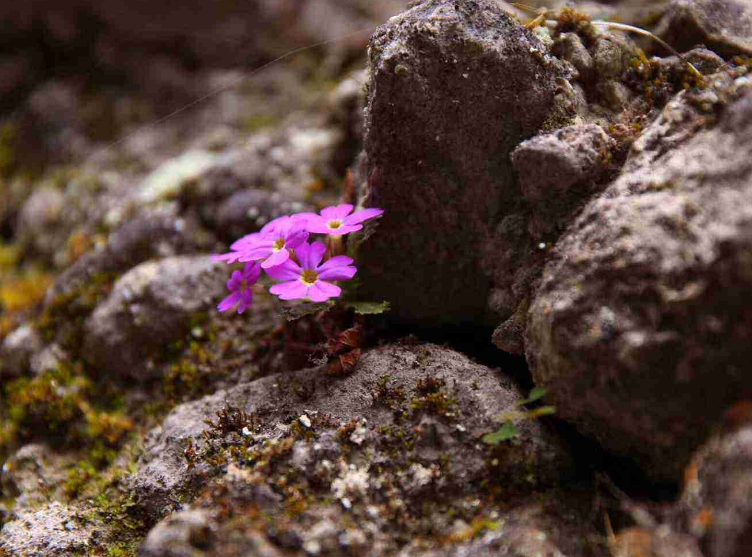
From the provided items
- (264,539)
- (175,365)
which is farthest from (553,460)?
(175,365)

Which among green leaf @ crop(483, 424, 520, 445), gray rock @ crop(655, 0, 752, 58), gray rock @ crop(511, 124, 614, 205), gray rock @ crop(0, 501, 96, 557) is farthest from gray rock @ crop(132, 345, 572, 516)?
gray rock @ crop(655, 0, 752, 58)

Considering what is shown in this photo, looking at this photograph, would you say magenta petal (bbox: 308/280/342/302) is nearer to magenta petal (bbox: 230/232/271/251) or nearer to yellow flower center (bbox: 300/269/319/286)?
yellow flower center (bbox: 300/269/319/286)

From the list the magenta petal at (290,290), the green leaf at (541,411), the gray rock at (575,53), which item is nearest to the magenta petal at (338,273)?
the magenta petal at (290,290)

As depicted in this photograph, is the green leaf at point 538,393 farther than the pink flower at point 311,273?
No

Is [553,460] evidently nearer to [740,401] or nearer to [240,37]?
[740,401]

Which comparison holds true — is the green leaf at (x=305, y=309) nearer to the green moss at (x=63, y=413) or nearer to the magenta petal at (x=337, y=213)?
the magenta petal at (x=337, y=213)

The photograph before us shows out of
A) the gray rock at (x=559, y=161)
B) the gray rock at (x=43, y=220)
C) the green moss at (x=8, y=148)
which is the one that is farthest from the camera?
the green moss at (x=8, y=148)

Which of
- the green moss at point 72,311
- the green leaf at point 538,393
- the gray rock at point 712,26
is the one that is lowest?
the green moss at point 72,311

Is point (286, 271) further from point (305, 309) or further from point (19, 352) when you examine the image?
point (19, 352)
